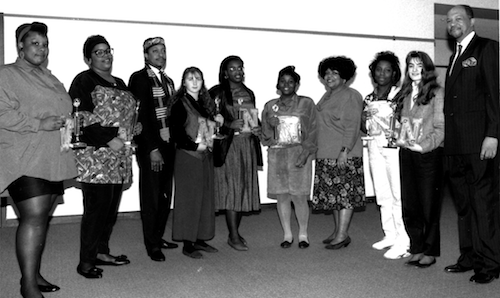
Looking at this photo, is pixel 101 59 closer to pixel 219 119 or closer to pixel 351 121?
pixel 219 119

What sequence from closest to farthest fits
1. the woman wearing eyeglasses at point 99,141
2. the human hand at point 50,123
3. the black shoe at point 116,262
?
the human hand at point 50,123
the woman wearing eyeglasses at point 99,141
the black shoe at point 116,262

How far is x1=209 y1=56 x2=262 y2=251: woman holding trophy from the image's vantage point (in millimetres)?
5242

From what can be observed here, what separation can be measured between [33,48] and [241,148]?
231 centimetres

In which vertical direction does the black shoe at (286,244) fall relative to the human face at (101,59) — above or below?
below

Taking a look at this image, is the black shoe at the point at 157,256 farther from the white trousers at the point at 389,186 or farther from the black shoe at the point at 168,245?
the white trousers at the point at 389,186

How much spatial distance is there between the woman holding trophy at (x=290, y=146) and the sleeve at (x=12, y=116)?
2537mm

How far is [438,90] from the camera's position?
14.8ft

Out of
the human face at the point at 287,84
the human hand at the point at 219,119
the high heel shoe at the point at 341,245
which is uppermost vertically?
the human face at the point at 287,84

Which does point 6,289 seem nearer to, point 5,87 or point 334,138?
point 5,87

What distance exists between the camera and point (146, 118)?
189 inches

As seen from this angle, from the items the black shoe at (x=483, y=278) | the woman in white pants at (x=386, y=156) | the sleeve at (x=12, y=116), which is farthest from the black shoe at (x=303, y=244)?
the sleeve at (x=12, y=116)

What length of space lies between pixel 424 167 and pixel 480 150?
1.62 feet

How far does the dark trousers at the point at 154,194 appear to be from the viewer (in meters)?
4.88

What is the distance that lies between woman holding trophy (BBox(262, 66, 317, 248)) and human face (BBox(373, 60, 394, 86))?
71 cm
